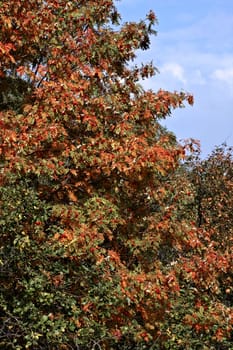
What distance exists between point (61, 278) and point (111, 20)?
679 centimetres

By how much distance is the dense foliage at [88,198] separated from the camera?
23.8 feet

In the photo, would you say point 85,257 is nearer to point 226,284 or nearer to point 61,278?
point 61,278

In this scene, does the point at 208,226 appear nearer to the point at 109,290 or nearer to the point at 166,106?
the point at 166,106

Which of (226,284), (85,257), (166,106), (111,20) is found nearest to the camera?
(85,257)

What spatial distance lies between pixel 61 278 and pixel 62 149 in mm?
2548

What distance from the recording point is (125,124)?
31.2ft

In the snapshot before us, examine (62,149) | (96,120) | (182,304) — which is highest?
(96,120)

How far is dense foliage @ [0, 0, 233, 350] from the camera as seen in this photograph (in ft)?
23.8

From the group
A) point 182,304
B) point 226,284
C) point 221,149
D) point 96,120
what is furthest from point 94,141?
point 221,149

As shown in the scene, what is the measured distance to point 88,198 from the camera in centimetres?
910

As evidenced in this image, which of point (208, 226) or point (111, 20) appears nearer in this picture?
point (111, 20)

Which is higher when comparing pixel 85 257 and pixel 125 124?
pixel 125 124

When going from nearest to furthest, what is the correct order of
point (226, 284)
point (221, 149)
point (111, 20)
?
point (111, 20)
point (226, 284)
point (221, 149)

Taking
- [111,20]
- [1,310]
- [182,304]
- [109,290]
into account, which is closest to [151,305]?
[182,304]
